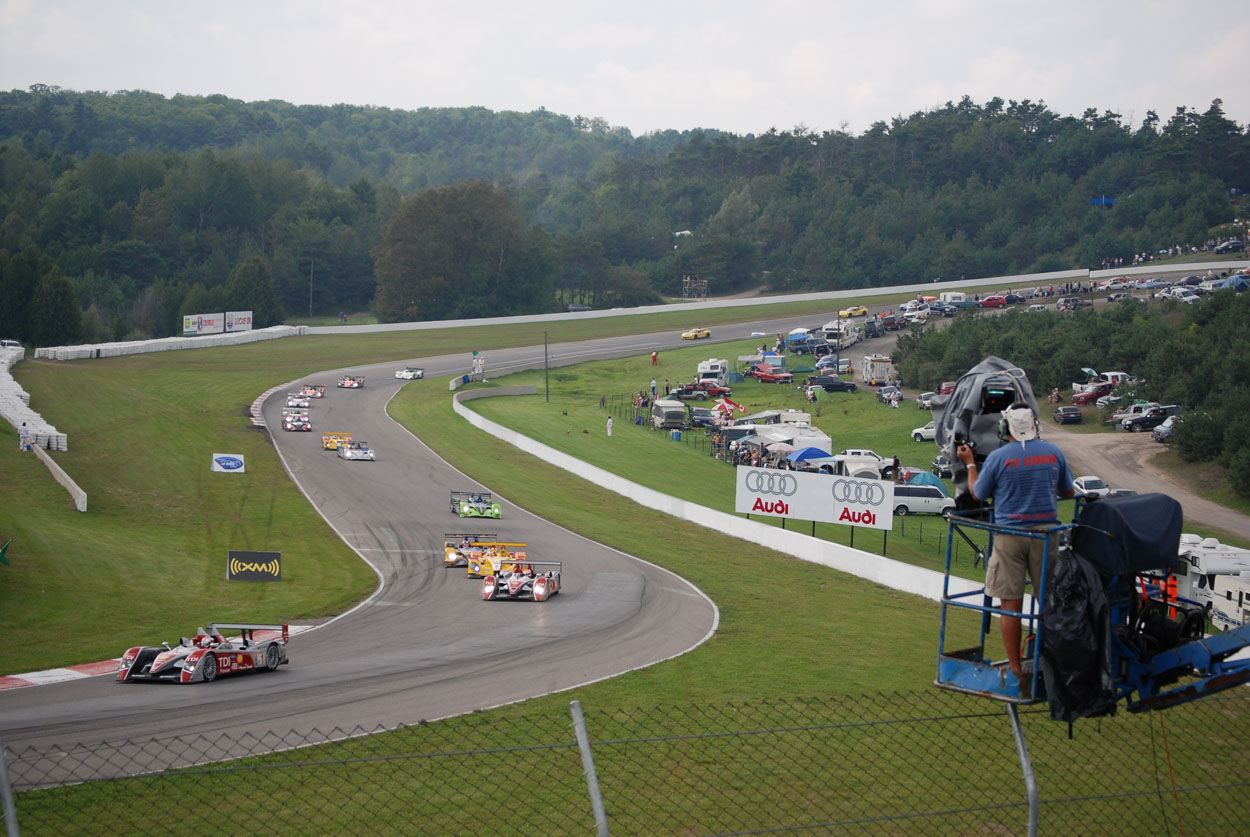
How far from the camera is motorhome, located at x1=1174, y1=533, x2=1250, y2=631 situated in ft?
86.2

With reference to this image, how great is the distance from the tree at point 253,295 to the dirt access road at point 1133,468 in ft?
324

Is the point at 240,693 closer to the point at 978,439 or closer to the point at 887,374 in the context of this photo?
the point at 978,439

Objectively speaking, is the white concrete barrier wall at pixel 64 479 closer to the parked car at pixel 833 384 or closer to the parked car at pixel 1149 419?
the parked car at pixel 833 384

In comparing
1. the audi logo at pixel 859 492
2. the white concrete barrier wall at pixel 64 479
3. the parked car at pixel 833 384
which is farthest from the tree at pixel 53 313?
the audi logo at pixel 859 492

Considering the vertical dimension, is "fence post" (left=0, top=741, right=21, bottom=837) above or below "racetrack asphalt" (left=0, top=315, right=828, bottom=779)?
above

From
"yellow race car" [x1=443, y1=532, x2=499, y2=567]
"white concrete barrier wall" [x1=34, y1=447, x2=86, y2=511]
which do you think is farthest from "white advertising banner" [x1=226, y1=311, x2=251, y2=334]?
"yellow race car" [x1=443, y1=532, x2=499, y2=567]

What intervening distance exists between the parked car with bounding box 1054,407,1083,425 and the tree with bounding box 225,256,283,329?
9780 centimetres

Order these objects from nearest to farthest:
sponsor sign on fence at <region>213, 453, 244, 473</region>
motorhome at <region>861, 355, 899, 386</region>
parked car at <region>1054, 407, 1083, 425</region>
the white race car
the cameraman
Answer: the cameraman → sponsor sign on fence at <region>213, 453, 244, 473</region> → the white race car → parked car at <region>1054, 407, 1083, 425</region> → motorhome at <region>861, 355, 899, 386</region>

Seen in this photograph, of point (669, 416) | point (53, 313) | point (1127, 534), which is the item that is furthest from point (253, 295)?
point (1127, 534)

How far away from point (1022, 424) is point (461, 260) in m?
142

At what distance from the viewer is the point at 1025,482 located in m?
8.32

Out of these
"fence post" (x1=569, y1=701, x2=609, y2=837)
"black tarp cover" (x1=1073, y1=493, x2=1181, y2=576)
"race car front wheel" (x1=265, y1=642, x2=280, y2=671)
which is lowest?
→ "race car front wheel" (x1=265, y1=642, x2=280, y2=671)

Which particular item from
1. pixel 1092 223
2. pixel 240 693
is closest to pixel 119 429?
pixel 240 693

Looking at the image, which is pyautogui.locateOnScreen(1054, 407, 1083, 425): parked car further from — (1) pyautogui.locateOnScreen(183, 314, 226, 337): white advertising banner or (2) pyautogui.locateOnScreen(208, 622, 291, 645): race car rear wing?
(1) pyautogui.locateOnScreen(183, 314, 226, 337): white advertising banner
